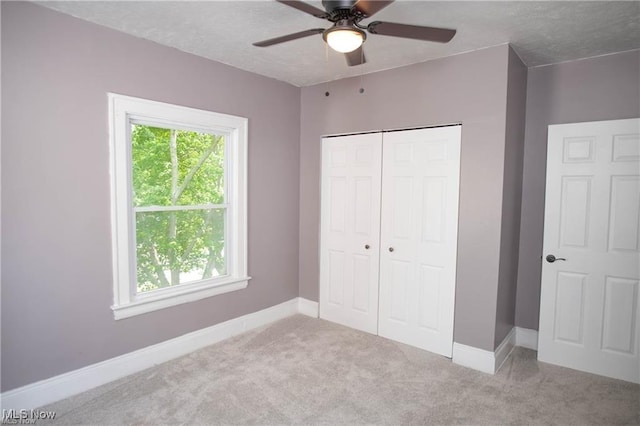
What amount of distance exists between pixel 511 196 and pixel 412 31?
6.14 feet

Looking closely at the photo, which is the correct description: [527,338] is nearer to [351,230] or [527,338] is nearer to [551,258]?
[551,258]

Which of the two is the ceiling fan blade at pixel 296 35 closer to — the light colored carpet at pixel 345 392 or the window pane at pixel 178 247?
the window pane at pixel 178 247

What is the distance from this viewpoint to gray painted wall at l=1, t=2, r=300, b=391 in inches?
88.4

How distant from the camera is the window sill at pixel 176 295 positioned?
9.12 ft

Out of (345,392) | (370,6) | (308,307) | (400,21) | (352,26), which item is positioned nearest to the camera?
(370,6)

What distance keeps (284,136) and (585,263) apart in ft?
10.2

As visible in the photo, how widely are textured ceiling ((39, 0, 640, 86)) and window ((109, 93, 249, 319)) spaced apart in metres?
0.56

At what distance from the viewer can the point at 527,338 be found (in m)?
3.42

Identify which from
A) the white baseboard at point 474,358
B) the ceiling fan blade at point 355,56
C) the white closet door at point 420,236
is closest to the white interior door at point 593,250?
the white baseboard at point 474,358

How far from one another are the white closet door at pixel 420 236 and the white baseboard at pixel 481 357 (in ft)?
0.34

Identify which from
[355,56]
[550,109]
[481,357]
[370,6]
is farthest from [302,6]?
[481,357]

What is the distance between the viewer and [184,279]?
128 inches

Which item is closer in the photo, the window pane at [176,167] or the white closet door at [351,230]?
the window pane at [176,167]

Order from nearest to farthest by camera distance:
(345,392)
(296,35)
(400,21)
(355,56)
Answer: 1. (296,35)
2. (355,56)
3. (400,21)
4. (345,392)
